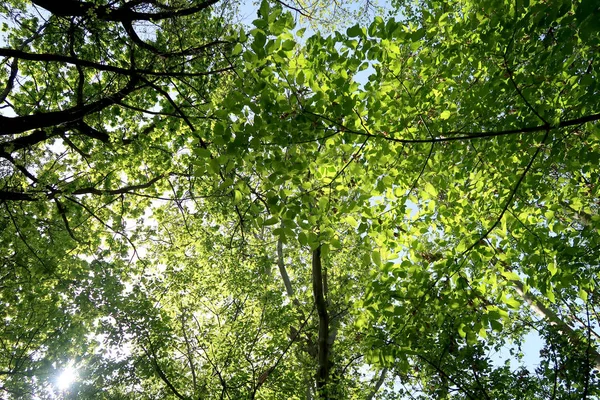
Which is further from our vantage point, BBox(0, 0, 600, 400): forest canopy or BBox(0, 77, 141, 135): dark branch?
BBox(0, 77, 141, 135): dark branch

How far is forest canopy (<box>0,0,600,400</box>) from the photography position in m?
2.98

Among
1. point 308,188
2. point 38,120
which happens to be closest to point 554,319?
point 308,188

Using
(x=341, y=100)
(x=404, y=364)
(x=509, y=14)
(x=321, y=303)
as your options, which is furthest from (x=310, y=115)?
(x=321, y=303)

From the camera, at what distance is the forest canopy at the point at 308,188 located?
9.79 ft

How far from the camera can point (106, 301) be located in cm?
897

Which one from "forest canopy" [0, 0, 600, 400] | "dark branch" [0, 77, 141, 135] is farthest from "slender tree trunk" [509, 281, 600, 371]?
"dark branch" [0, 77, 141, 135]

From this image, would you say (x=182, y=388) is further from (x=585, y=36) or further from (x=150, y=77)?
(x=585, y=36)

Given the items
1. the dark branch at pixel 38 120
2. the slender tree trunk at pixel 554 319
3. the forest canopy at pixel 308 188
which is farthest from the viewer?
the slender tree trunk at pixel 554 319

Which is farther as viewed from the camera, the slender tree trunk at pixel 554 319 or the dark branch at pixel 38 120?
the slender tree trunk at pixel 554 319

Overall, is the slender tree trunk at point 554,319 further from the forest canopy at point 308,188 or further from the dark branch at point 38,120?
the dark branch at point 38,120

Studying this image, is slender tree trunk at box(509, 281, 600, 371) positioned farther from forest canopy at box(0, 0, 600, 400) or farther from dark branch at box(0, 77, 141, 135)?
dark branch at box(0, 77, 141, 135)

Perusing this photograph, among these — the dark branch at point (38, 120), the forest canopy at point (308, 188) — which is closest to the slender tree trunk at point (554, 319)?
the forest canopy at point (308, 188)

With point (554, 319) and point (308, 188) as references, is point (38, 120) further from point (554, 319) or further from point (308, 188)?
point (554, 319)

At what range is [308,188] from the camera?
3258 millimetres
